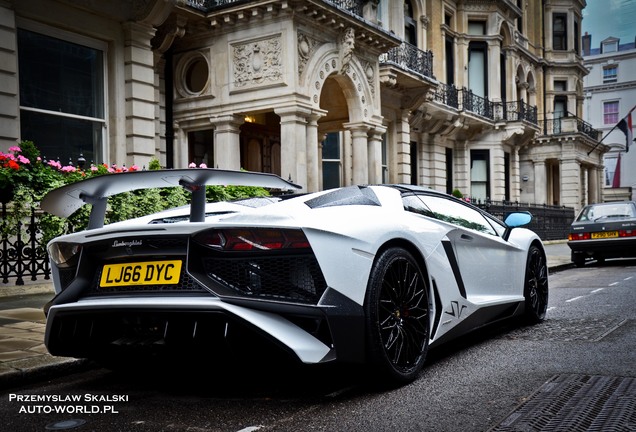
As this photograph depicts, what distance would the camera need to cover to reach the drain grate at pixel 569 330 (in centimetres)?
553

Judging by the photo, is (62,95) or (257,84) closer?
(62,95)

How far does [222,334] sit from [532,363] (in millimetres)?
2317

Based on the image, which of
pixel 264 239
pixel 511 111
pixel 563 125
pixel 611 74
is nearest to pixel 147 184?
pixel 264 239

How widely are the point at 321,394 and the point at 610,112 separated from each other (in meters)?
70.8

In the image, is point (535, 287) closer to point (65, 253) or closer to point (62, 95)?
point (65, 253)

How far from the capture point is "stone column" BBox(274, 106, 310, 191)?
15867 millimetres

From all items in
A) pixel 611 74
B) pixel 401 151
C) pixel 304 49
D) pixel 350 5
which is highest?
pixel 611 74

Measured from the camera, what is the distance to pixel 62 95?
Result: 42.8 ft

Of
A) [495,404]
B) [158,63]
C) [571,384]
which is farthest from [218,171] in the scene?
[158,63]

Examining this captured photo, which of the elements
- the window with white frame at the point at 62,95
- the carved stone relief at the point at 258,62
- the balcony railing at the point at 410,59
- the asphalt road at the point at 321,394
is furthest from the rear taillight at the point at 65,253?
the balcony railing at the point at 410,59

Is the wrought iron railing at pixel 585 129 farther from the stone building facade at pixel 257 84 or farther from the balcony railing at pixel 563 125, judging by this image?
the stone building facade at pixel 257 84

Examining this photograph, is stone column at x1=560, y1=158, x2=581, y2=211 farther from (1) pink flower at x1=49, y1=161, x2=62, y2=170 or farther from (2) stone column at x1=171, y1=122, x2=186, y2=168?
(1) pink flower at x1=49, y1=161, x2=62, y2=170

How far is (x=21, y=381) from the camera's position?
4.23 m

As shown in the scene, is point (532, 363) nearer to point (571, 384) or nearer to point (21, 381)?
point (571, 384)
